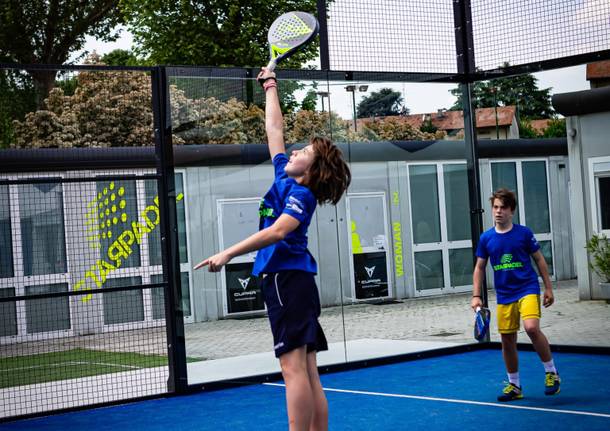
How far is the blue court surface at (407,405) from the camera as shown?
6.78 m

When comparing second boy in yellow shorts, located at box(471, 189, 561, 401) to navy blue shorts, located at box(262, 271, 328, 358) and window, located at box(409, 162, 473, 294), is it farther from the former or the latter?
navy blue shorts, located at box(262, 271, 328, 358)

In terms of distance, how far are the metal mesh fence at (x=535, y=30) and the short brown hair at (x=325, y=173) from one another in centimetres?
582

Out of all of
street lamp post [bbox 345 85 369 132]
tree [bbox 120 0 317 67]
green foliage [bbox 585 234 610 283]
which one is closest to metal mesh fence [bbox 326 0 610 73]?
street lamp post [bbox 345 85 369 132]

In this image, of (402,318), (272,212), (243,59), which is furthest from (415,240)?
(243,59)

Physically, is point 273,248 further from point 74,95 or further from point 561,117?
point 74,95

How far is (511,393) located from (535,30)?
4.42 metres

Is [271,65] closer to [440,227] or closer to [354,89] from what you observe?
[354,89]

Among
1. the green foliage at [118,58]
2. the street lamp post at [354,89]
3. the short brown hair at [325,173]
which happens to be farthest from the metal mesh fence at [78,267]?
the green foliage at [118,58]

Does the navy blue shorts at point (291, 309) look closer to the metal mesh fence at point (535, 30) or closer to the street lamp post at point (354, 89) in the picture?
the street lamp post at point (354, 89)

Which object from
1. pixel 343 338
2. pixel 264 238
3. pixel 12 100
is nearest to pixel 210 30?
pixel 12 100

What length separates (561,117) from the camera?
10.8 metres

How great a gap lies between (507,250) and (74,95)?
64.9 feet

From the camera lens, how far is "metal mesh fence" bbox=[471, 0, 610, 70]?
31.9 ft

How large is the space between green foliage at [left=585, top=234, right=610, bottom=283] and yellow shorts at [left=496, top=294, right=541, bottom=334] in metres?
3.44
